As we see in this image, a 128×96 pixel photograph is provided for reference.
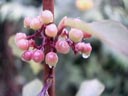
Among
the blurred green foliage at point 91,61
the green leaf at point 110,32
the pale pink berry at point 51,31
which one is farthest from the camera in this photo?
the blurred green foliage at point 91,61

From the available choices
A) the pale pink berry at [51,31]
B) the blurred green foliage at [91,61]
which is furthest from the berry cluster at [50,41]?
the blurred green foliage at [91,61]

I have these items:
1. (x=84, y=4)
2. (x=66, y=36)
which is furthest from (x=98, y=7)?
(x=66, y=36)

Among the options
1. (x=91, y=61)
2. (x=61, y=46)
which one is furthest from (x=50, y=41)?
(x=91, y=61)

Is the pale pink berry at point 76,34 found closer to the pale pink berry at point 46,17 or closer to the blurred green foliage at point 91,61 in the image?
the pale pink berry at point 46,17

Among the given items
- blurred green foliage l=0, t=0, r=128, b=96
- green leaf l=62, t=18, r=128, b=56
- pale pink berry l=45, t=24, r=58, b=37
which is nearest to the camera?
green leaf l=62, t=18, r=128, b=56

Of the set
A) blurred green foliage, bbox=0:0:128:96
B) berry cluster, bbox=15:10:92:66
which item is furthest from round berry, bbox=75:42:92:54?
blurred green foliage, bbox=0:0:128:96

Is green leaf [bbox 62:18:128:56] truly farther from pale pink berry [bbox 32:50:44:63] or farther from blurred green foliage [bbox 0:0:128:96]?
blurred green foliage [bbox 0:0:128:96]

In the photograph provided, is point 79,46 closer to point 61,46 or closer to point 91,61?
point 61,46

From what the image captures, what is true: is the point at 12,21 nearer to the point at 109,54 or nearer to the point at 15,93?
the point at 15,93
